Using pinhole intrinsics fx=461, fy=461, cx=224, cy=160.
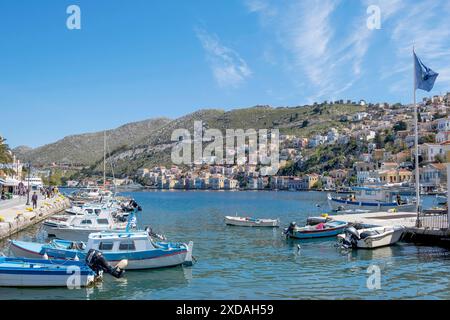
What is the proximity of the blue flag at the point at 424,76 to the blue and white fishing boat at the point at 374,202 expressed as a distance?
2113 cm

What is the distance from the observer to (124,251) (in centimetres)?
2011

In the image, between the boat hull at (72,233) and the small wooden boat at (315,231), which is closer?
the boat hull at (72,233)

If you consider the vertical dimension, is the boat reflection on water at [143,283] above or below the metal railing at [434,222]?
below

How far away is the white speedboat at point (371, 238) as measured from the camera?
84.2ft

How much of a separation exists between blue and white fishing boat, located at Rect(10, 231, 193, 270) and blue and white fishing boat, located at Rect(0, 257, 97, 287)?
2417 mm

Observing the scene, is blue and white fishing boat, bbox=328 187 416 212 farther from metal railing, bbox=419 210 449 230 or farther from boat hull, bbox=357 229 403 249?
boat hull, bbox=357 229 403 249

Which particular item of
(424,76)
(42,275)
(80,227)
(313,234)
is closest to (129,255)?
(42,275)

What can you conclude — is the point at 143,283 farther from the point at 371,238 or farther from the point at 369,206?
the point at 369,206

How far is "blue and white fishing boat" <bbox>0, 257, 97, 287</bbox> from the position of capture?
1689 cm

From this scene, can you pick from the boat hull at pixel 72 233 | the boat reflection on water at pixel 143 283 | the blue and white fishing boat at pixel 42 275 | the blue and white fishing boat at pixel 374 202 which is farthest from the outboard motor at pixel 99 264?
the blue and white fishing boat at pixel 374 202

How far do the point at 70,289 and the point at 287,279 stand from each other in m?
8.44

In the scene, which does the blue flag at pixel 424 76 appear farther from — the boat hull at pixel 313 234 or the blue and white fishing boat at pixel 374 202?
the blue and white fishing boat at pixel 374 202

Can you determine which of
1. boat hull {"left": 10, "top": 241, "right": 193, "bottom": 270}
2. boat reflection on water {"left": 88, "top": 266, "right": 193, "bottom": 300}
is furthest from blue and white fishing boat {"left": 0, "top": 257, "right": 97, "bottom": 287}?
boat hull {"left": 10, "top": 241, "right": 193, "bottom": 270}

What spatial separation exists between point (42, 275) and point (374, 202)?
140 ft
